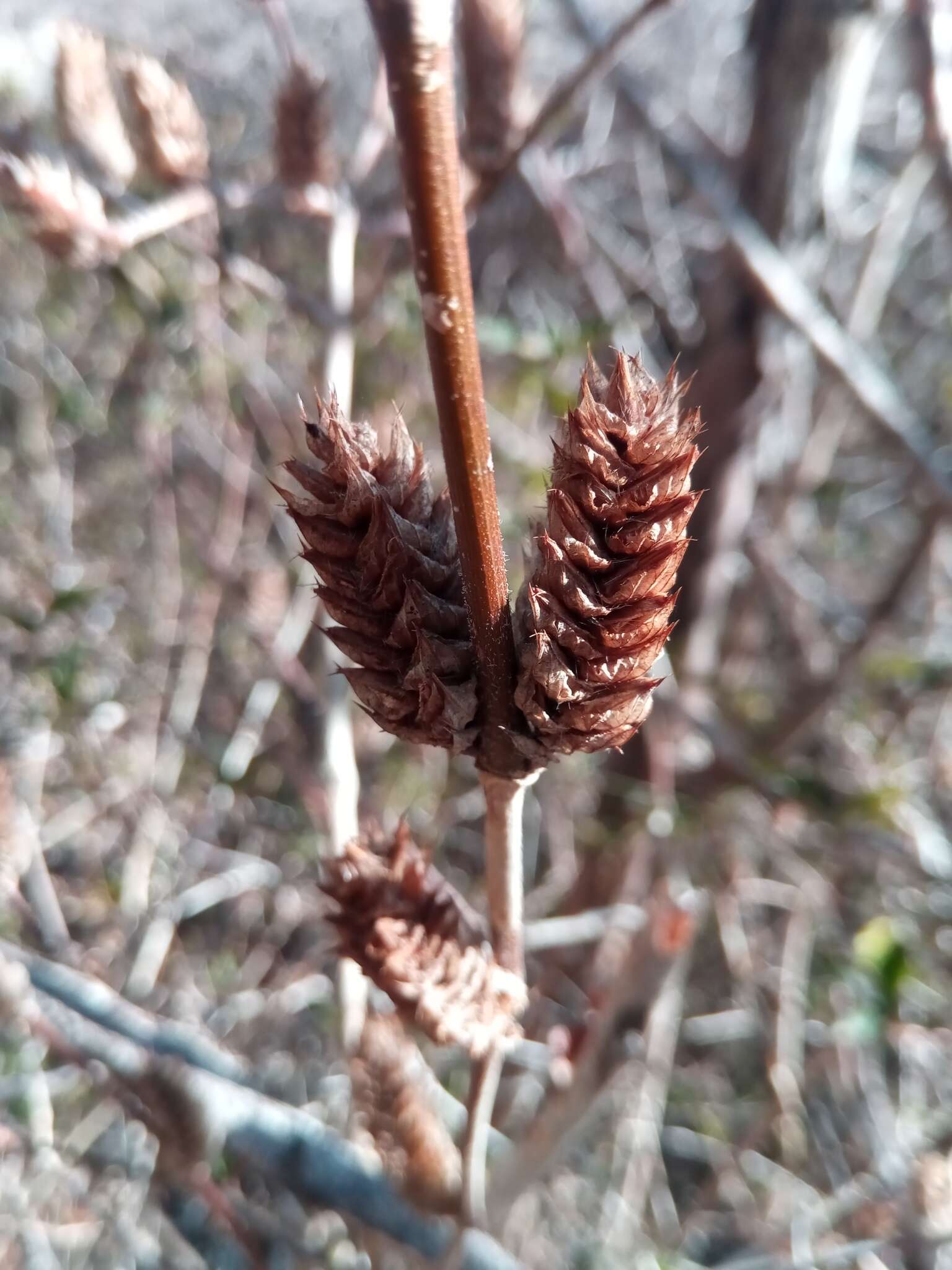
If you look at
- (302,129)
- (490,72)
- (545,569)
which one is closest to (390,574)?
(545,569)

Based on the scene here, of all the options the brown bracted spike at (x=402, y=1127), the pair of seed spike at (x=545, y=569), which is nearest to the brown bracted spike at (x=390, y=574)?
the pair of seed spike at (x=545, y=569)

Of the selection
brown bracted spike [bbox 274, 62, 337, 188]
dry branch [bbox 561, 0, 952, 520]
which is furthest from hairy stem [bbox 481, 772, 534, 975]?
brown bracted spike [bbox 274, 62, 337, 188]

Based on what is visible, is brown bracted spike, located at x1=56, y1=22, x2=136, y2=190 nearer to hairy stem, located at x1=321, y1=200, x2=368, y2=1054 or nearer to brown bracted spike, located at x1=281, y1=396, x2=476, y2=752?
hairy stem, located at x1=321, y1=200, x2=368, y2=1054

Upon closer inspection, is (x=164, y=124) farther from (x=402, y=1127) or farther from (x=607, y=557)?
(x=402, y=1127)

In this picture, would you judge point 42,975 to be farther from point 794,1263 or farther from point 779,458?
point 779,458

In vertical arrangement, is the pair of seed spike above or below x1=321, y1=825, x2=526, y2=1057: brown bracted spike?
above

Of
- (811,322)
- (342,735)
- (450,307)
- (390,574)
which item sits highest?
(811,322)

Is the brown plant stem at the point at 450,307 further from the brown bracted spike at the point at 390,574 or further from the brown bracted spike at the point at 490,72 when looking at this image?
the brown bracted spike at the point at 490,72
